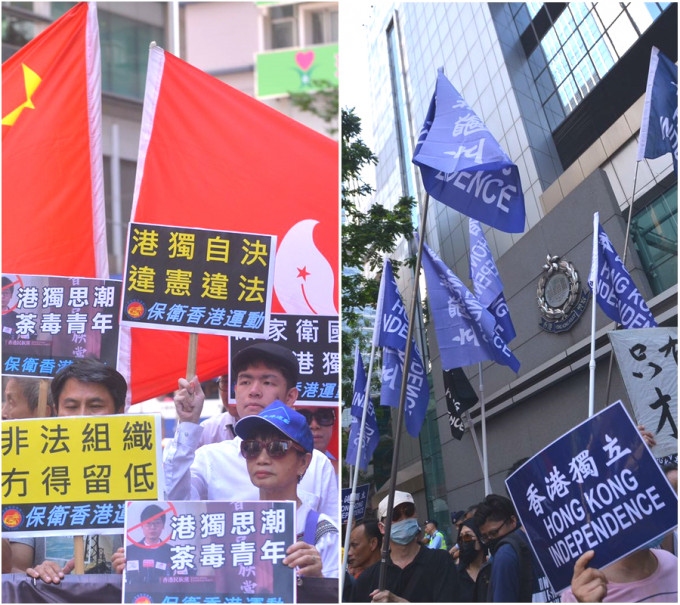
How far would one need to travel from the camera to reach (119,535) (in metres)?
4.11

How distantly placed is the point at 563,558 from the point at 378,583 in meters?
1.32

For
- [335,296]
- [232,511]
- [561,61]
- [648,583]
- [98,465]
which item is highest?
[561,61]

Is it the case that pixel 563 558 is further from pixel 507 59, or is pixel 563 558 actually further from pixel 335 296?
pixel 507 59

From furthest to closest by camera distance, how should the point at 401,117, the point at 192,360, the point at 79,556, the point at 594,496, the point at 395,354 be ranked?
the point at 401,117 → the point at 395,354 → the point at 192,360 → the point at 79,556 → the point at 594,496

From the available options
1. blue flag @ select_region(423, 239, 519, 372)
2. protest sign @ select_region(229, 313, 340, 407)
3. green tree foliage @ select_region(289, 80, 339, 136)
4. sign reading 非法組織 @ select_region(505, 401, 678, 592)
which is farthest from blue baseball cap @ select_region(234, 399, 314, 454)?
blue flag @ select_region(423, 239, 519, 372)

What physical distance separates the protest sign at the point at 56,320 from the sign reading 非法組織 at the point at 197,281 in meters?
0.42

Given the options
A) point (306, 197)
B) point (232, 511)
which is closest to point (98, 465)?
point (232, 511)

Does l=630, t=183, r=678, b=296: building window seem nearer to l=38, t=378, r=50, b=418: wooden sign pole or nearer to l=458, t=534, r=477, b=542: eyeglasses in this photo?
l=458, t=534, r=477, b=542: eyeglasses

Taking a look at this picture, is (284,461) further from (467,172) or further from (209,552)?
(467,172)

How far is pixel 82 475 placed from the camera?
12.8 feet

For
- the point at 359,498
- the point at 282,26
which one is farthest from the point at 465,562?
the point at 282,26

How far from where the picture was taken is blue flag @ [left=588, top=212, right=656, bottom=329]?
649 cm

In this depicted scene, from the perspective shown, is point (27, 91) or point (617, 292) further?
point (617, 292)

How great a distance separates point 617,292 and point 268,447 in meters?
3.85
